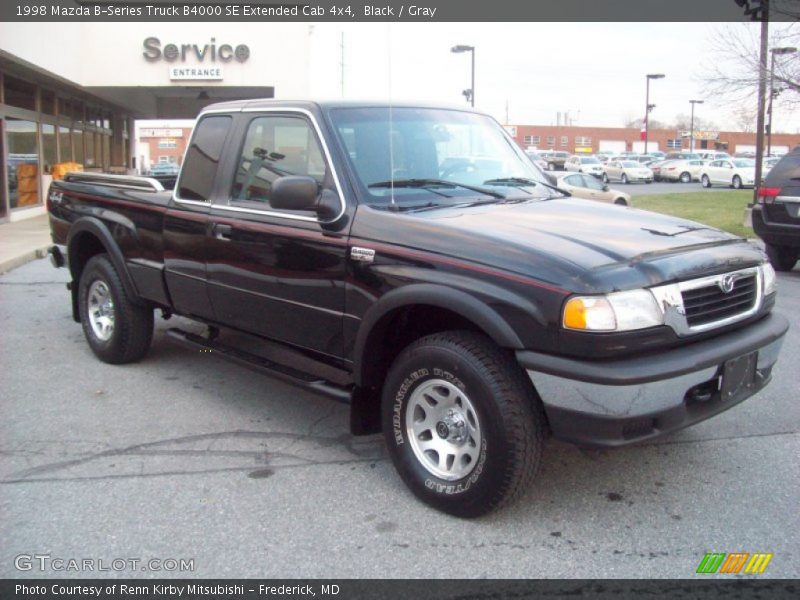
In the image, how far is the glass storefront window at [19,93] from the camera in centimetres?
1759

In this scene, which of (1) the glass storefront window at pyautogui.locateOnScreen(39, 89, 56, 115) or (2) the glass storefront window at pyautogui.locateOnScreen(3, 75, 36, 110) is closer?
(2) the glass storefront window at pyautogui.locateOnScreen(3, 75, 36, 110)

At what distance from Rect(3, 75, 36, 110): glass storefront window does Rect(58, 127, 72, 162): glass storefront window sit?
9.56ft

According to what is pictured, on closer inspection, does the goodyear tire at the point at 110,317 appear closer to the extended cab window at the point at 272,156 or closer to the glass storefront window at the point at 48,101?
the extended cab window at the point at 272,156

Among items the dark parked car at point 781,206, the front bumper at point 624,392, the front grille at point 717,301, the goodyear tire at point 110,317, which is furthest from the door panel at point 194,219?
the dark parked car at point 781,206

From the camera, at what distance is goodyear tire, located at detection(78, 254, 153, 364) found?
577cm

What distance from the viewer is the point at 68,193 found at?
6387mm

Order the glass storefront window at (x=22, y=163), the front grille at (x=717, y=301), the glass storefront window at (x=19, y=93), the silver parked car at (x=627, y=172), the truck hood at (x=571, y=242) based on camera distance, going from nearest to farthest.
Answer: the truck hood at (x=571, y=242)
the front grille at (x=717, y=301)
the glass storefront window at (x=19, y=93)
the glass storefront window at (x=22, y=163)
the silver parked car at (x=627, y=172)

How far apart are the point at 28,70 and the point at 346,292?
16913mm

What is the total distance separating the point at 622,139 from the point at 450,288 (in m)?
97.2

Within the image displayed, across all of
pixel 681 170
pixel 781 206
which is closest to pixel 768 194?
pixel 781 206

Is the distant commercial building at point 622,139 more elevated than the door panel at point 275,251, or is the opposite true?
the distant commercial building at point 622,139

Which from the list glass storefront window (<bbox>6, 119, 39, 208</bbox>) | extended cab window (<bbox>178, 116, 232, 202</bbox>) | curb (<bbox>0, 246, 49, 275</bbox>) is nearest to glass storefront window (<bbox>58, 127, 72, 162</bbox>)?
glass storefront window (<bbox>6, 119, 39, 208</bbox>)

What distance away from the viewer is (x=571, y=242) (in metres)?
3.42
